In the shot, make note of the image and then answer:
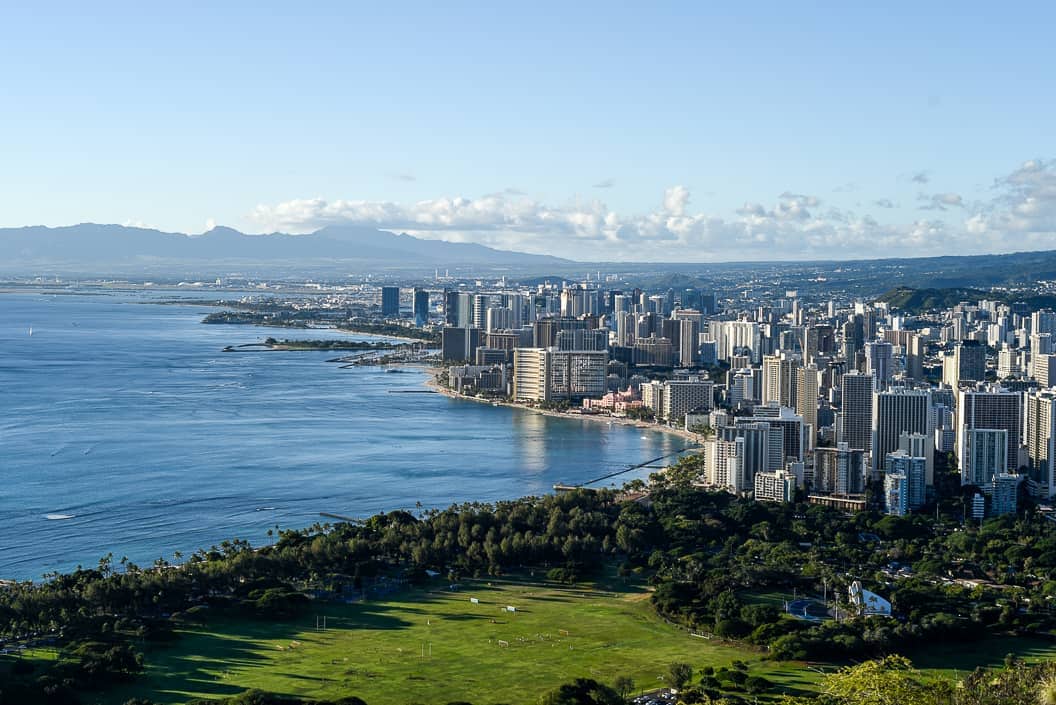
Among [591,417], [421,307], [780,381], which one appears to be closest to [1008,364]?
[780,381]

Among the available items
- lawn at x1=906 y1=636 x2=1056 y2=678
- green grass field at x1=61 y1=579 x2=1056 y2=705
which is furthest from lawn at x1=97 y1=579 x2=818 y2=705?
lawn at x1=906 y1=636 x2=1056 y2=678

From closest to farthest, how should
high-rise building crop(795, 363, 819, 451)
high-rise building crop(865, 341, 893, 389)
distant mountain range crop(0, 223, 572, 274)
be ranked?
high-rise building crop(795, 363, 819, 451), high-rise building crop(865, 341, 893, 389), distant mountain range crop(0, 223, 572, 274)

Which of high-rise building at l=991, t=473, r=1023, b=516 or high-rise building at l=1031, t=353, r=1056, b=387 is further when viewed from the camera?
high-rise building at l=1031, t=353, r=1056, b=387

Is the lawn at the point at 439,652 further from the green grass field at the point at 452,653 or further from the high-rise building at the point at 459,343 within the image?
the high-rise building at the point at 459,343

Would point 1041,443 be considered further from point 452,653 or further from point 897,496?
point 452,653

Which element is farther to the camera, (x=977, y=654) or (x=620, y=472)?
(x=620, y=472)

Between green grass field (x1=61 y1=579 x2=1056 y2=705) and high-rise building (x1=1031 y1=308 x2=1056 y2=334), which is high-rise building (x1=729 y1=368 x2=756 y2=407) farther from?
high-rise building (x1=1031 y1=308 x2=1056 y2=334)

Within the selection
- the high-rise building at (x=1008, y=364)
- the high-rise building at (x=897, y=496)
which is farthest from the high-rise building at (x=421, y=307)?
the high-rise building at (x=897, y=496)
